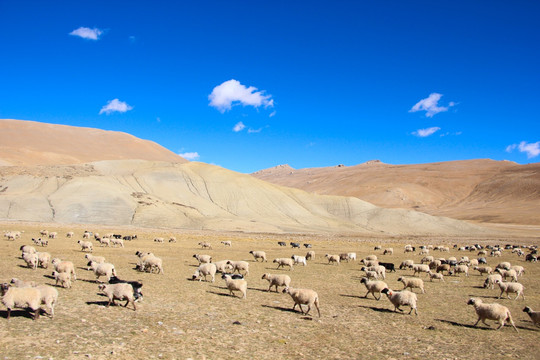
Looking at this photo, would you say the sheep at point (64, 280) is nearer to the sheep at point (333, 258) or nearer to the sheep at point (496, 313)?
the sheep at point (496, 313)

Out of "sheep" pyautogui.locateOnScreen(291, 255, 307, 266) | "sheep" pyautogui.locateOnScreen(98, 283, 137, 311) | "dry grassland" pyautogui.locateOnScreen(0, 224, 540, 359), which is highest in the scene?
"sheep" pyautogui.locateOnScreen(98, 283, 137, 311)

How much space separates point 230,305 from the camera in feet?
49.3

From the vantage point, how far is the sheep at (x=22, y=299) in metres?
11.1

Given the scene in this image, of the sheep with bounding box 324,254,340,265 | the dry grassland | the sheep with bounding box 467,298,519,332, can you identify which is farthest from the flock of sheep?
the dry grassland

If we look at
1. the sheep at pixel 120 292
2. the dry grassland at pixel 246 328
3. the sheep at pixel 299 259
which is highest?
the sheep at pixel 120 292

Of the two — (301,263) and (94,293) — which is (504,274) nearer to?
(301,263)

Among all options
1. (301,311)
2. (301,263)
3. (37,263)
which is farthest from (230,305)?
(301,263)

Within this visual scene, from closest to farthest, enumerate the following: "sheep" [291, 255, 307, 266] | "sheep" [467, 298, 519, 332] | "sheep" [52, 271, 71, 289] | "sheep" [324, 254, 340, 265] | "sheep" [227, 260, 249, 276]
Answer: "sheep" [467, 298, 519, 332], "sheep" [52, 271, 71, 289], "sheep" [227, 260, 249, 276], "sheep" [291, 255, 307, 266], "sheep" [324, 254, 340, 265]

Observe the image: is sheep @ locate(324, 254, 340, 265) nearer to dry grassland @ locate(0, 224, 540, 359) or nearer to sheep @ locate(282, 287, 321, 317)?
dry grassland @ locate(0, 224, 540, 359)

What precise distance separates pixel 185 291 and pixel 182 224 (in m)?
67.7

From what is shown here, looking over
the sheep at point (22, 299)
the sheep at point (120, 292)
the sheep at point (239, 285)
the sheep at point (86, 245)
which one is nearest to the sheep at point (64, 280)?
the sheep at point (120, 292)

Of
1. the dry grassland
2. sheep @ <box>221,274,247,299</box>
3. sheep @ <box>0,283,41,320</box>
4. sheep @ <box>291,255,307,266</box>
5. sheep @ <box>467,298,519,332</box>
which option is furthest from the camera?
sheep @ <box>291,255,307,266</box>

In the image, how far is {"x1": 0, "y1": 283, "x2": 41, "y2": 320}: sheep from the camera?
1108cm

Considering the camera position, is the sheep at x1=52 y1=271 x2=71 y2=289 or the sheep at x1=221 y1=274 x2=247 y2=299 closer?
the sheep at x1=52 y1=271 x2=71 y2=289
